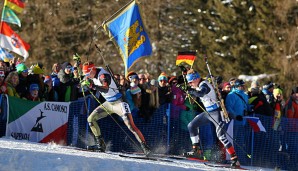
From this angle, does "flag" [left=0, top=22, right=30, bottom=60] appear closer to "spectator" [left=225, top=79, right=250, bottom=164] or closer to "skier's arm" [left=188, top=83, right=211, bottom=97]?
"spectator" [left=225, top=79, right=250, bottom=164]

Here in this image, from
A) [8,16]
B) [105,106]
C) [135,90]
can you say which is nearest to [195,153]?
[135,90]

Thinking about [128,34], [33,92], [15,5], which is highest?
[15,5]

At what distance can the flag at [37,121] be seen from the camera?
53.4ft

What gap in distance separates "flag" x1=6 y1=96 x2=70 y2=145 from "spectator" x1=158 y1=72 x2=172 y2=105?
1942mm

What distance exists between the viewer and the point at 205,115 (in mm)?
16797

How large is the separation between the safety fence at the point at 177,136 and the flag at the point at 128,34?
4.78 ft

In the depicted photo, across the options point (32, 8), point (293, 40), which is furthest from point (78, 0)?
point (293, 40)

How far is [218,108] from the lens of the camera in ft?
54.6

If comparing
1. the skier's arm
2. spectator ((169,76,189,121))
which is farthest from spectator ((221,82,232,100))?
the skier's arm

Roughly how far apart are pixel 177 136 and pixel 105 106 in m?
1.95

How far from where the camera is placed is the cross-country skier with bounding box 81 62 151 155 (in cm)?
1611

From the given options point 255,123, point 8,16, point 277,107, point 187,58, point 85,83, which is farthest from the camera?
point 8,16

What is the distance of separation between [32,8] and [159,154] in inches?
1133

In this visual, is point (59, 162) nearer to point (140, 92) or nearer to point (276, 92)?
point (140, 92)
